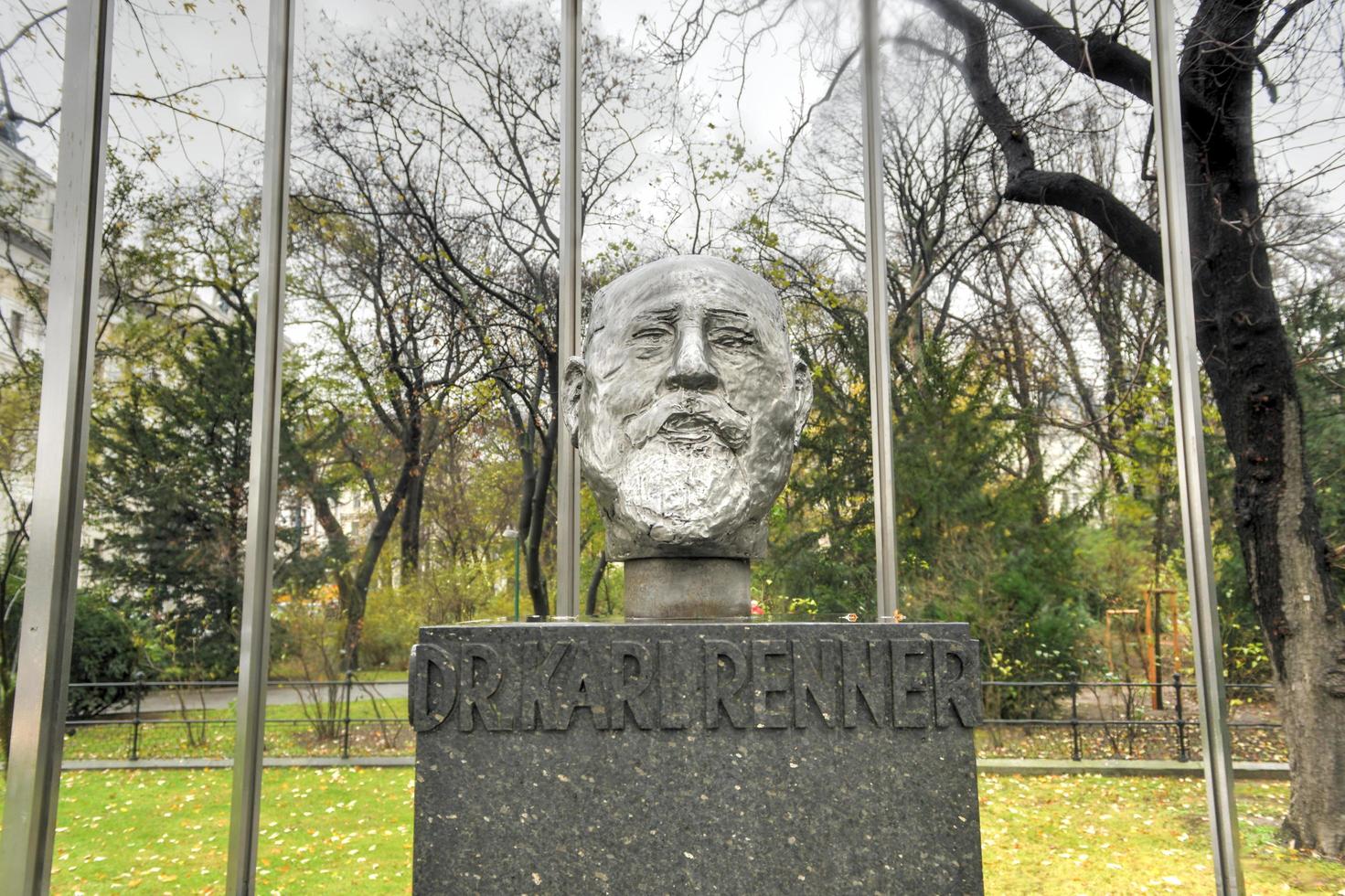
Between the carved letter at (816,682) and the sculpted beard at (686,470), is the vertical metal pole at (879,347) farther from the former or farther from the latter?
the carved letter at (816,682)

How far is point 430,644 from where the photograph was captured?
1971mm

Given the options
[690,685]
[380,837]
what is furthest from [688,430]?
[380,837]

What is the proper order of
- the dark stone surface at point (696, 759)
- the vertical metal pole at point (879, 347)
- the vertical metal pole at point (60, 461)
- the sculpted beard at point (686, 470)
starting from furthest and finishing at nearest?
the vertical metal pole at point (879, 347) → the vertical metal pole at point (60, 461) → the sculpted beard at point (686, 470) → the dark stone surface at point (696, 759)

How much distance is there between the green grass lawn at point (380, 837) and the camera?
3225 mm

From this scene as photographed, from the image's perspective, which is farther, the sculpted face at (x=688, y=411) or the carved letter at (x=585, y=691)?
the sculpted face at (x=688, y=411)

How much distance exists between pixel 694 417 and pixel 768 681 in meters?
0.75

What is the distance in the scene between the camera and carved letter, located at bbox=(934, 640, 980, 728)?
1958 millimetres

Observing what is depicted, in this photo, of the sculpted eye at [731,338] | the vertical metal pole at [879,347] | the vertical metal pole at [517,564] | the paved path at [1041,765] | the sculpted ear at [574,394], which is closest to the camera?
the sculpted eye at [731,338]

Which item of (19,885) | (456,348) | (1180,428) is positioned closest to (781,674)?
(1180,428)

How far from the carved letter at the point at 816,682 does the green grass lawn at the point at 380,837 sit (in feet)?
6.77

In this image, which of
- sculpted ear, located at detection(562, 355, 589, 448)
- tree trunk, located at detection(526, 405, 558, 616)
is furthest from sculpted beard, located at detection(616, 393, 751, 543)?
tree trunk, located at detection(526, 405, 558, 616)

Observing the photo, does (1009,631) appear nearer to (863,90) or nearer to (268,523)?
(863,90)

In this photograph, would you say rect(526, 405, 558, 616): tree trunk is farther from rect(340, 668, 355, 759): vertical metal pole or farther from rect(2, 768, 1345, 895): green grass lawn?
rect(2, 768, 1345, 895): green grass lawn

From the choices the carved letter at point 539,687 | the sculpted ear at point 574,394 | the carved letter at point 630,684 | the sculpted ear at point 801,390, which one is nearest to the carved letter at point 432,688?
the carved letter at point 539,687
